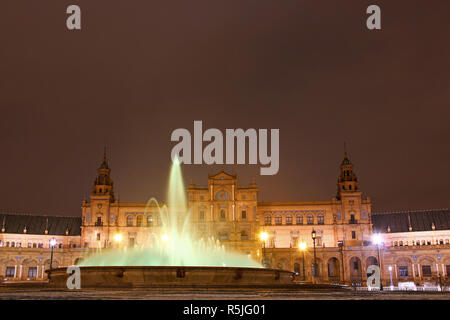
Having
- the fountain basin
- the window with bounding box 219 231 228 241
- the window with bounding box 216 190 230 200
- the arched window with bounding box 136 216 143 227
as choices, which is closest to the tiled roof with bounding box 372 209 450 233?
the window with bounding box 219 231 228 241

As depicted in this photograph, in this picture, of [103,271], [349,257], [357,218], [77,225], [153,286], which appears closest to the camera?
[153,286]

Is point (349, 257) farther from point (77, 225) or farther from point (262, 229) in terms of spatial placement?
point (77, 225)

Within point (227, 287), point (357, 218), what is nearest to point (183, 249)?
point (227, 287)

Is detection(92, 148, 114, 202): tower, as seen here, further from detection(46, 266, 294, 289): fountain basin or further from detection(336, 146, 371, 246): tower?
detection(46, 266, 294, 289): fountain basin

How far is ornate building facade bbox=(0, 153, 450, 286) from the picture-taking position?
8425 cm

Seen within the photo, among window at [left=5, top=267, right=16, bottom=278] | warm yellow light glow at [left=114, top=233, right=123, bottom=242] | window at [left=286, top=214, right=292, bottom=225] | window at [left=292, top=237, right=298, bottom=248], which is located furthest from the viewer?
window at [left=286, top=214, right=292, bottom=225]

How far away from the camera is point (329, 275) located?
3396 inches

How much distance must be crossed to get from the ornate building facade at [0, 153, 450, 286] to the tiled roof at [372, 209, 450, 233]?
0.18 m

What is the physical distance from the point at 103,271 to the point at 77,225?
78207mm

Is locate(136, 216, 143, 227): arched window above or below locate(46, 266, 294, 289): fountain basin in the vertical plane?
above

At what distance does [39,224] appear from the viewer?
321 feet

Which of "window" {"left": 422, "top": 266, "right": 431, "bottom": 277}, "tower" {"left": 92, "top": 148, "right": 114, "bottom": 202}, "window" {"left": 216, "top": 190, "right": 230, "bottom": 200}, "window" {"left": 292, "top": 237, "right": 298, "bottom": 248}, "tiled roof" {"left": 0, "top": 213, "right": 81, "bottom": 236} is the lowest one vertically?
"window" {"left": 422, "top": 266, "right": 431, "bottom": 277}

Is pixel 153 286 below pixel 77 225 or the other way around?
below

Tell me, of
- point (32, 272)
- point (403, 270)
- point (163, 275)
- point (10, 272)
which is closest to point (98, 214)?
point (32, 272)
